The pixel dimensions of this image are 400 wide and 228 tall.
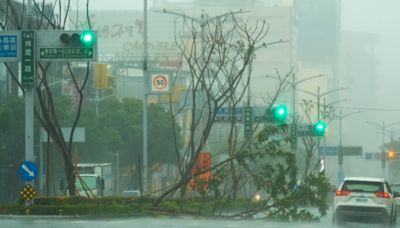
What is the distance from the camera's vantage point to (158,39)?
178 m

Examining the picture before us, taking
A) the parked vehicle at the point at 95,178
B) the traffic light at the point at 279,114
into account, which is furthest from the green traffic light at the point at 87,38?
the traffic light at the point at 279,114

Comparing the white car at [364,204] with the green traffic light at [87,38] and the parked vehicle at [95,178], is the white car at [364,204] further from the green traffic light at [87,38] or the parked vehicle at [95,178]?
the parked vehicle at [95,178]

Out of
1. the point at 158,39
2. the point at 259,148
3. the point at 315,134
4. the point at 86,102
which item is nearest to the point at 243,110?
the point at 315,134

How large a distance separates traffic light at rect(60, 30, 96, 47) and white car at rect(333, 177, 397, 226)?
30.0 feet

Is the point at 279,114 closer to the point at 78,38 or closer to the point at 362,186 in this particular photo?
the point at 362,186

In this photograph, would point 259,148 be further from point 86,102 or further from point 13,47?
point 86,102

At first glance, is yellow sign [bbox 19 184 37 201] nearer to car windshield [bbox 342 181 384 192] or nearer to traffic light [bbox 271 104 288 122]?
car windshield [bbox 342 181 384 192]

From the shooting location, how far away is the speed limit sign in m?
48.0

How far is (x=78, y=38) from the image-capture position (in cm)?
3250

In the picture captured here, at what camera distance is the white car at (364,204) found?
31.4 m

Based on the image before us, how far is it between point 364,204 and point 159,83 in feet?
61.2

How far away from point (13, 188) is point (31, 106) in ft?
115

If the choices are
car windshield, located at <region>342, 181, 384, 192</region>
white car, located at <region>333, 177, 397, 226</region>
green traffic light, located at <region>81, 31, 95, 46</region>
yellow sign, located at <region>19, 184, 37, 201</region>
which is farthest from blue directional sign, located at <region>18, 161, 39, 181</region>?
car windshield, located at <region>342, 181, 384, 192</region>

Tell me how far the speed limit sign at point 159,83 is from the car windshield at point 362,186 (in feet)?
57.0
